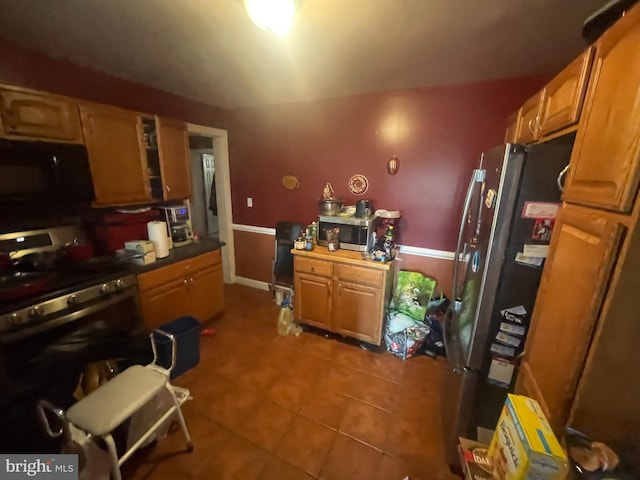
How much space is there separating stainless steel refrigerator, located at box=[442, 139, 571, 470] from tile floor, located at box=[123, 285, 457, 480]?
0.33m

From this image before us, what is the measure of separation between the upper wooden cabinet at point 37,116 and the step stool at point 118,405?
1568 millimetres

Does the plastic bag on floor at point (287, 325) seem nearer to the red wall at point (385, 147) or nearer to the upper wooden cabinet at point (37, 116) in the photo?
the red wall at point (385, 147)

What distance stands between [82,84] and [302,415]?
293 centimetres

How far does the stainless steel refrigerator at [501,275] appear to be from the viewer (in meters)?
1.07

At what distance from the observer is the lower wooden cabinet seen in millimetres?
2055

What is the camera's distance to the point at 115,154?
2008 millimetres

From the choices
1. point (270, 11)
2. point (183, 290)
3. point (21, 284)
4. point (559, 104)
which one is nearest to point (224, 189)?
point (183, 290)

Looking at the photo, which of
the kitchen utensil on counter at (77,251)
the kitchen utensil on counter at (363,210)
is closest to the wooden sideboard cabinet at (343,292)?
the kitchen utensil on counter at (363,210)

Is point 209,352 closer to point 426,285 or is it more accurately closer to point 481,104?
point 426,285

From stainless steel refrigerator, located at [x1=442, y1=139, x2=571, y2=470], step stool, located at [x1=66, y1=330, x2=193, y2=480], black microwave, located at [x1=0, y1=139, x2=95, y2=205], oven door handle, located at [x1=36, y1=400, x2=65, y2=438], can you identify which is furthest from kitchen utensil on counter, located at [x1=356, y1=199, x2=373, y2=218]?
oven door handle, located at [x1=36, y1=400, x2=65, y2=438]

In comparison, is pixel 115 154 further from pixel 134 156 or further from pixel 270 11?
pixel 270 11

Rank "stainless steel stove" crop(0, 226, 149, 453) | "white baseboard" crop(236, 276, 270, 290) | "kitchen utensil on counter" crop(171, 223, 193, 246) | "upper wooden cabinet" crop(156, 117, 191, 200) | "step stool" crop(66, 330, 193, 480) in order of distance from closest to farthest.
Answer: "step stool" crop(66, 330, 193, 480)
"stainless steel stove" crop(0, 226, 149, 453)
"upper wooden cabinet" crop(156, 117, 191, 200)
"kitchen utensil on counter" crop(171, 223, 193, 246)
"white baseboard" crop(236, 276, 270, 290)

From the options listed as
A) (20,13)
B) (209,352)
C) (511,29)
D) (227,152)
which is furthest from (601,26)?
(227,152)

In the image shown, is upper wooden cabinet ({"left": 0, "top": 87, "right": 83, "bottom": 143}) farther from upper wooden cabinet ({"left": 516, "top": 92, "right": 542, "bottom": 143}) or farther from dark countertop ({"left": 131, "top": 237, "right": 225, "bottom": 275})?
upper wooden cabinet ({"left": 516, "top": 92, "right": 542, "bottom": 143})
